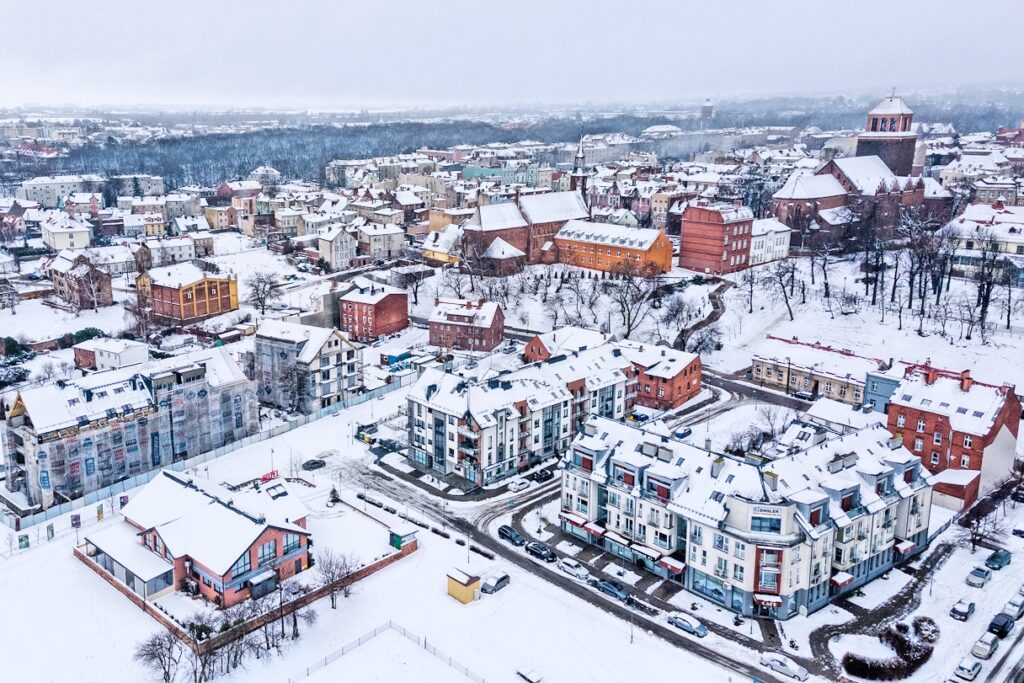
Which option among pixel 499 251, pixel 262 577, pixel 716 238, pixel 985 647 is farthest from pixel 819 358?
pixel 262 577

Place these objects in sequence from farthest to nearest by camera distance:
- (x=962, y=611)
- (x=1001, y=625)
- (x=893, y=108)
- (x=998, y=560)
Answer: (x=893, y=108) < (x=998, y=560) < (x=962, y=611) < (x=1001, y=625)

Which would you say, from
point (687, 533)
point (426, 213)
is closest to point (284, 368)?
point (687, 533)

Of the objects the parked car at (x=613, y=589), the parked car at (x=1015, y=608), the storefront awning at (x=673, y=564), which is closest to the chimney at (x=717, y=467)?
the storefront awning at (x=673, y=564)

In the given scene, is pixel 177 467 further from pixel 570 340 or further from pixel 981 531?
pixel 981 531

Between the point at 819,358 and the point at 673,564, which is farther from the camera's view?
the point at 819,358

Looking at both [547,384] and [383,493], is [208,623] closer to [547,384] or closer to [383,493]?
[383,493]

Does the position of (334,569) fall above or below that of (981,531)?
above

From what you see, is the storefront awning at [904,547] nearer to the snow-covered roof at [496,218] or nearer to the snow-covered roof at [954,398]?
the snow-covered roof at [954,398]
